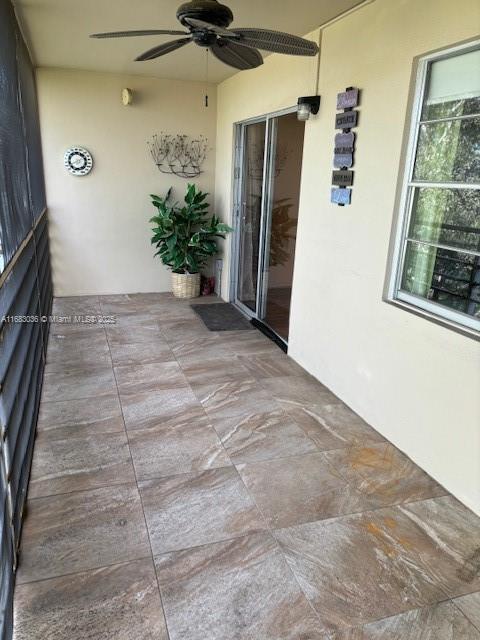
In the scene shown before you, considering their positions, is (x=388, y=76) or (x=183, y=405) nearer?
(x=388, y=76)

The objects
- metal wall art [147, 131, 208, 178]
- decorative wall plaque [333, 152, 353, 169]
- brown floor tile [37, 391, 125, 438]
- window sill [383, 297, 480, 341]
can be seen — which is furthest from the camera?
metal wall art [147, 131, 208, 178]

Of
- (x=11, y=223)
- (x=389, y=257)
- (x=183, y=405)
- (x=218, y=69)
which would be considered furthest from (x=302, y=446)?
(x=218, y=69)

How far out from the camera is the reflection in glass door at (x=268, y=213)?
436 centimetres

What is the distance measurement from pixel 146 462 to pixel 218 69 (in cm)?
412

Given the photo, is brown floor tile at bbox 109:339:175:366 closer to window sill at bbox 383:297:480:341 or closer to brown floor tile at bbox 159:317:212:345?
brown floor tile at bbox 159:317:212:345

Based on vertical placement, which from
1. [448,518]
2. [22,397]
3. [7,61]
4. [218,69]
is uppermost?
[218,69]

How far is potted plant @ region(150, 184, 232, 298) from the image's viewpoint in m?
5.45

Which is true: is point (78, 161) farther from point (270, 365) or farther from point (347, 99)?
point (347, 99)

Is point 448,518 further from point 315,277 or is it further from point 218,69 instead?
point 218,69

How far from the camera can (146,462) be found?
8.14 feet

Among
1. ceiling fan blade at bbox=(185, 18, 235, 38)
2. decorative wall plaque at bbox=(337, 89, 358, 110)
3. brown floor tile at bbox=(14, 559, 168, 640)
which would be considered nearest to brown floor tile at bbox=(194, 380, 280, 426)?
brown floor tile at bbox=(14, 559, 168, 640)

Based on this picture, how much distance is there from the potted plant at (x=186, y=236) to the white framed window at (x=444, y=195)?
290 centimetres

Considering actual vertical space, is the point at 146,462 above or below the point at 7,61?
below

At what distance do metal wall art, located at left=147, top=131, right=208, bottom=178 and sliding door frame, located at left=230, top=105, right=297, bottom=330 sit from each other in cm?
70
